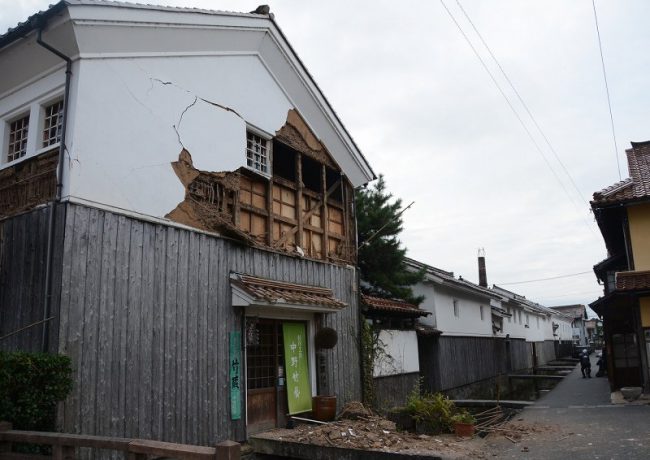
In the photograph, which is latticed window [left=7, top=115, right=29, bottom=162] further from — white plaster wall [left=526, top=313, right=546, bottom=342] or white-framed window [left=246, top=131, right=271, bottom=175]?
white plaster wall [left=526, top=313, right=546, bottom=342]

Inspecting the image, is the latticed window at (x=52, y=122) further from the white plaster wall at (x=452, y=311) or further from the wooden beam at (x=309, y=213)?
the white plaster wall at (x=452, y=311)

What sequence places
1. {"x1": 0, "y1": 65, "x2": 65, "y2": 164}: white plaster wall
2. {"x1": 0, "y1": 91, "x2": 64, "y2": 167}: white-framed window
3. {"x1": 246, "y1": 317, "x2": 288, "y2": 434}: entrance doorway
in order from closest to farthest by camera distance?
{"x1": 0, "y1": 65, "x2": 65, "y2": 164}: white plaster wall, {"x1": 0, "y1": 91, "x2": 64, "y2": 167}: white-framed window, {"x1": 246, "y1": 317, "x2": 288, "y2": 434}: entrance doorway

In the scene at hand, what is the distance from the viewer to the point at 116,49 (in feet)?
29.6

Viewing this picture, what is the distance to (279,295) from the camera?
11.1 metres

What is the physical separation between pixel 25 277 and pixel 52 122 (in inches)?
114

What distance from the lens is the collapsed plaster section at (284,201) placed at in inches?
406

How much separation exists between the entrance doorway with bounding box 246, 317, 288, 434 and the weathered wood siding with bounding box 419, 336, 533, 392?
406 inches

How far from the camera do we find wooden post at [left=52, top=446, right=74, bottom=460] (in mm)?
6116

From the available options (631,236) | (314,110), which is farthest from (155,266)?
(631,236)

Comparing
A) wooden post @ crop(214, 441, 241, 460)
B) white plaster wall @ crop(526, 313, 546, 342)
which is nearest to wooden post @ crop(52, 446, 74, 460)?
wooden post @ crop(214, 441, 241, 460)

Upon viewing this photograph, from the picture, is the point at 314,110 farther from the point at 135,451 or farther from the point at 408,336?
the point at 135,451

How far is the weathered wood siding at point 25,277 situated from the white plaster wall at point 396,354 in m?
10.5

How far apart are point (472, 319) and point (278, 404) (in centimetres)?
1766

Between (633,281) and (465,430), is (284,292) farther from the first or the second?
(633,281)
